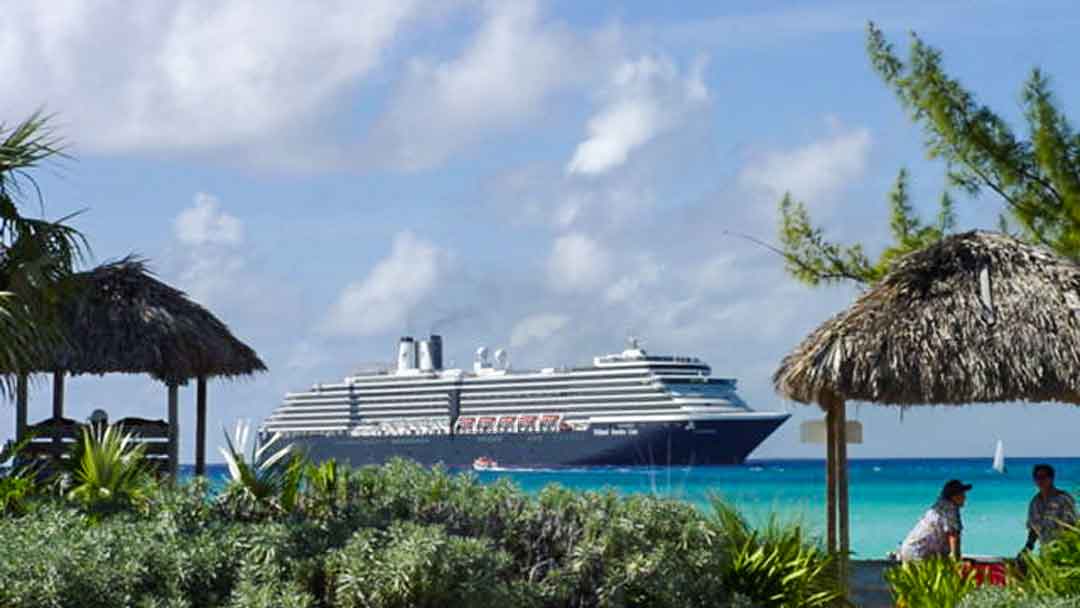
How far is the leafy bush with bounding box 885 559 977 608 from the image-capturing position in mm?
9695

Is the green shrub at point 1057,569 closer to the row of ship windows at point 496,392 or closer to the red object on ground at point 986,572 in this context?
the red object on ground at point 986,572

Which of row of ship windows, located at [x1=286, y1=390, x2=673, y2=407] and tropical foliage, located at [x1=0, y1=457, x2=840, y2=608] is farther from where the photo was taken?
row of ship windows, located at [x1=286, y1=390, x2=673, y2=407]

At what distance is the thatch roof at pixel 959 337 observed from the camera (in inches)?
471

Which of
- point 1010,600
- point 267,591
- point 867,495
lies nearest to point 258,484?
point 267,591

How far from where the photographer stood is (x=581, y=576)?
9453mm

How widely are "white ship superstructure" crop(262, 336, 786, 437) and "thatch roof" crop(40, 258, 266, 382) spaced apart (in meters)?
43.8

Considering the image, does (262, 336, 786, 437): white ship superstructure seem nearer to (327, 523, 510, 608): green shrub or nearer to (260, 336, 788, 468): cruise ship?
(260, 336, 788, 468): cruise ship

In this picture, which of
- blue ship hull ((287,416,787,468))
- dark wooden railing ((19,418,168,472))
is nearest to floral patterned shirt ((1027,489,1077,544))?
dark wooden railing ((19,418,168,472))

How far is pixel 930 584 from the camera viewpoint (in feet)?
33.2

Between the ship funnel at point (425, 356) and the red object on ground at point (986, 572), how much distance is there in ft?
186

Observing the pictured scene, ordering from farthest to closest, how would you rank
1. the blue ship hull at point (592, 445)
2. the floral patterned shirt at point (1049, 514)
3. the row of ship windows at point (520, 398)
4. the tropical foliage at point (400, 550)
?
the row of ship windows at point (520, 398) → the blue ship hull at point (592, 445) → the floral patterned shirt at point (1049, 514) → the tropical foliage at point (400, 550)

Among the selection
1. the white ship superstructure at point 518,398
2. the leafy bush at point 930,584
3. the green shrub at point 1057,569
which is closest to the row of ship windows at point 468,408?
the white ship superstructure at point 518,398

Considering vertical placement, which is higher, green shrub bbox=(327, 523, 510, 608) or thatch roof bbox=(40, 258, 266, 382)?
thatch roof bbox=(40, 258, 266, 382)

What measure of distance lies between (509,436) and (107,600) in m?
54.7
